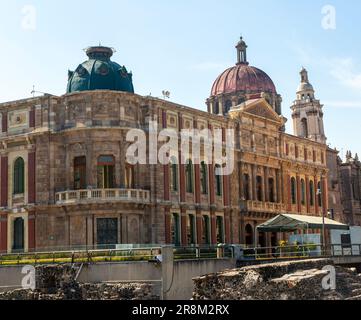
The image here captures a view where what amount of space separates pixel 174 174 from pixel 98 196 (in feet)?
27.9

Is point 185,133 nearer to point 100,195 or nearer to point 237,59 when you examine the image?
point 100,195

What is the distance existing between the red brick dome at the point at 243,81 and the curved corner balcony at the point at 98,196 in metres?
34.7

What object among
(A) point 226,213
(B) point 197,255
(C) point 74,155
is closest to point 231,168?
(A) point 226,213

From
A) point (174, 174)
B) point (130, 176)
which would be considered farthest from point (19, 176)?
point (174, 174)

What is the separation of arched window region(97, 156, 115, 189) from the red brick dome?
111ft

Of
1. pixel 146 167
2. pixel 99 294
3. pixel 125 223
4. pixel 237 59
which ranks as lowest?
pixel 99 294

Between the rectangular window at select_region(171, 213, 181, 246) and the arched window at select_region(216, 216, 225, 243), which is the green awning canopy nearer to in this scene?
the rectangular window at select_region(171, 213, 181, 246)

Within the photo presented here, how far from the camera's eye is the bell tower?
88250 mm

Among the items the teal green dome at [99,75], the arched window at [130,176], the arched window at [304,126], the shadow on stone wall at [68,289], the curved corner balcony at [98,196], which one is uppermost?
the arched window at [304,126]

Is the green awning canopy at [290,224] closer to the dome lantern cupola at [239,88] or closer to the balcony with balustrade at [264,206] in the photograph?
the balcony with balustrade at [264,206]

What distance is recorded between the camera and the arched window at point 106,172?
5125cm

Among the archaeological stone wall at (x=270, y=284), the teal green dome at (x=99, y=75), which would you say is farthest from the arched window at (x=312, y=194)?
the archaeological stone wall at (x=270, y=284)

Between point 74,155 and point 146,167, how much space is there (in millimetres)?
5738
